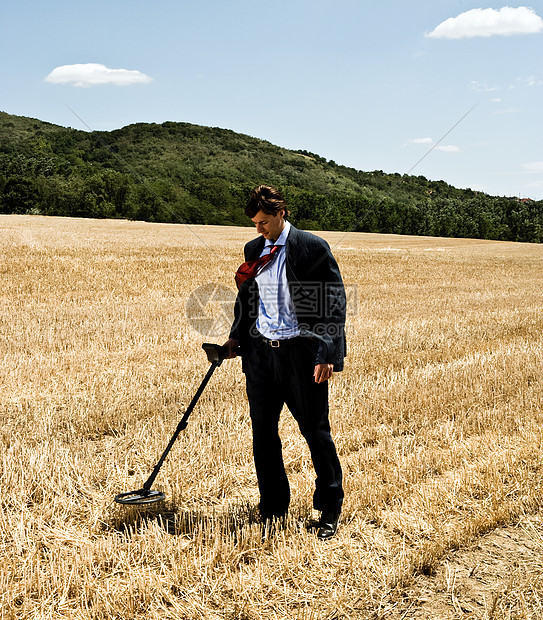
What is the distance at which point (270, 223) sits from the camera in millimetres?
3641

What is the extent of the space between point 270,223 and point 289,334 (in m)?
0.70

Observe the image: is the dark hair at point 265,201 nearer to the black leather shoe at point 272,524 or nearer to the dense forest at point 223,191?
the black leather shoe at point 272,524

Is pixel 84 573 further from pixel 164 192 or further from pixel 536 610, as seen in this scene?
pixel 164 192

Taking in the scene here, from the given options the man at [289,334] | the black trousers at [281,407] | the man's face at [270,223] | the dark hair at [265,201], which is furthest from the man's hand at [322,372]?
the dark hair at [265,201]

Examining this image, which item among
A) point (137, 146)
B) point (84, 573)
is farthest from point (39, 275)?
point (137, 146)

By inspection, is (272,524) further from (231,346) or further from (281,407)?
(231,346)

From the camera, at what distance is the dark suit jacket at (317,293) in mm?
3682

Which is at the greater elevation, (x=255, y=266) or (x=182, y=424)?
(x=255, y=266)

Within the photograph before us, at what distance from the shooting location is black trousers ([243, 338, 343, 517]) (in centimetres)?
374

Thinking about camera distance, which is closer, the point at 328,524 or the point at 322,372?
the point at 322,372

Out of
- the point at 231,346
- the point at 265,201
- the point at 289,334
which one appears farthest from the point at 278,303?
the point at 265,201

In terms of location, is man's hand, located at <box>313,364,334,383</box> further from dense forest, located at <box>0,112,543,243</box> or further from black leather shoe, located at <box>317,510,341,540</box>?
dense forest, located at <box>0,112,543,243</box>

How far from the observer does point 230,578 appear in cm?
340

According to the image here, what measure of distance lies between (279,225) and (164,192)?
1900 inches
